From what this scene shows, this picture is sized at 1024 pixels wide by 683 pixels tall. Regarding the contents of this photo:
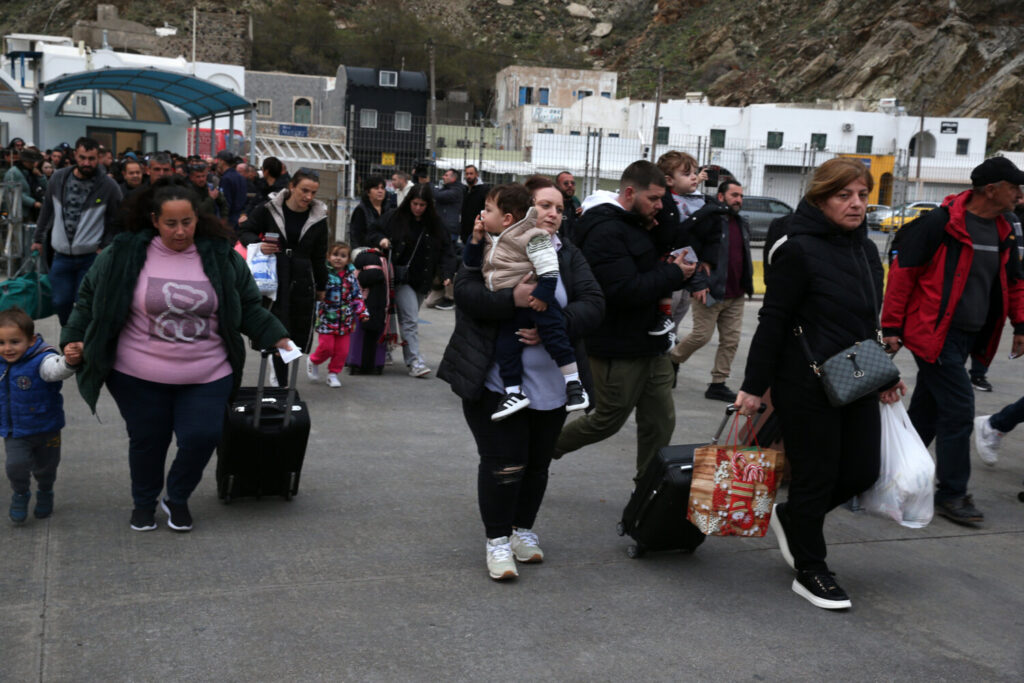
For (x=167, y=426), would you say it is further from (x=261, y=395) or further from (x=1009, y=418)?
(x=1009, y=418)

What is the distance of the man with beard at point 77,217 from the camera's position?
7.74 metres

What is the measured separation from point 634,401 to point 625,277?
2.15 feet

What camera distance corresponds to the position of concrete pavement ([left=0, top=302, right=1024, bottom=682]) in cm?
337

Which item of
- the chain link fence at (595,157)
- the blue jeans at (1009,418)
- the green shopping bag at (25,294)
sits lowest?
the blue jeans at (1009,418)

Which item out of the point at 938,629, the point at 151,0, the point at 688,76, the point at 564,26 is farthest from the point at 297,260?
the point at 564,26

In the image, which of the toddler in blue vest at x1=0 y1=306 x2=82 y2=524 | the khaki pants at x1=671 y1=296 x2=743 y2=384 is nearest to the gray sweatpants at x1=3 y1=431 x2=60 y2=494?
the toddler in blue vest at x1=0 y1=306 x2=82 y2=524

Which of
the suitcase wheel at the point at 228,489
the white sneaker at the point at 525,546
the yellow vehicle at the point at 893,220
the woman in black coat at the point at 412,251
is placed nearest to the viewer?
the white sneaker at the point at 525,546

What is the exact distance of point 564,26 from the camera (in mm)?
103688

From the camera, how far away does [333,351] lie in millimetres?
8023

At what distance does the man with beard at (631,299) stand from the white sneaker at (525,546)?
80 cm

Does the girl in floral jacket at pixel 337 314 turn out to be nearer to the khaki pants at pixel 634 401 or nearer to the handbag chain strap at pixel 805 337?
the khaki pants at pixel 634 401

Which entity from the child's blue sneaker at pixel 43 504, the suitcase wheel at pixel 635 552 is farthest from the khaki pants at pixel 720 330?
the child's blue sneaker at pixel 43 504

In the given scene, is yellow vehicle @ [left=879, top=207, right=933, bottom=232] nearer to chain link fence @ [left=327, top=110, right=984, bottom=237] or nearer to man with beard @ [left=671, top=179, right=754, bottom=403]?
chain link fence @ [left=327, top=110, right=984, bottom=237]

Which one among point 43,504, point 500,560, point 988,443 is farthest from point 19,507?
point 988,443
